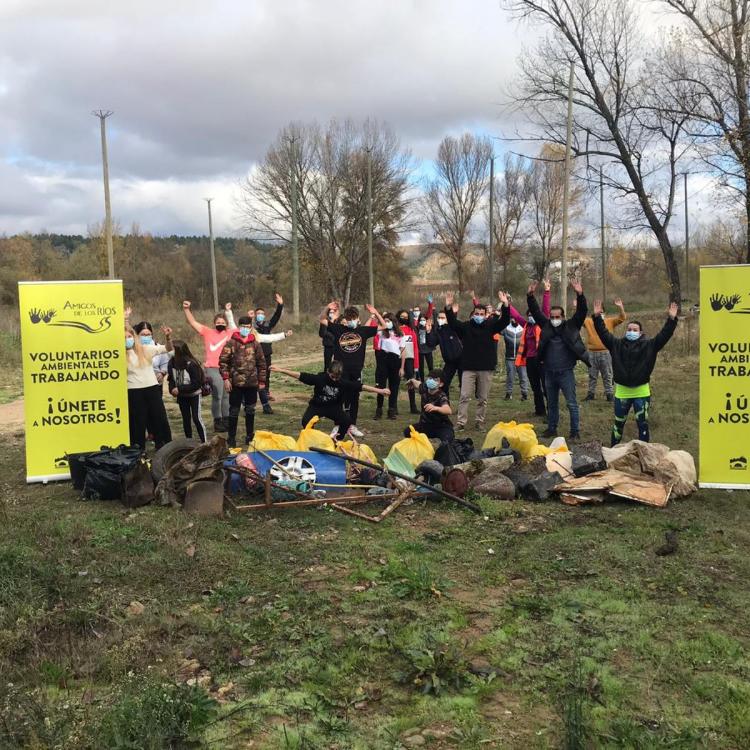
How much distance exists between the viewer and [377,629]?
434 centimetres

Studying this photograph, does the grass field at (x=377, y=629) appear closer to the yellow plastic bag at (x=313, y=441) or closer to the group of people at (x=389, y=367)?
the yellow plastic bag at (x=313, y=441)

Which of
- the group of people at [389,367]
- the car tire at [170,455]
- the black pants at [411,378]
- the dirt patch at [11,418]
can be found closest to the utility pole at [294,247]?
the dirt patch at [11,418]

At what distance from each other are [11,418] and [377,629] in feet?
36.9

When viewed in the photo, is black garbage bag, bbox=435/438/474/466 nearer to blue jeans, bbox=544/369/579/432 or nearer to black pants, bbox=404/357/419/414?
blue jeans, bbox=544/369/579/432

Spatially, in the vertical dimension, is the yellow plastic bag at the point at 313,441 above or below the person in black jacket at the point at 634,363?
below

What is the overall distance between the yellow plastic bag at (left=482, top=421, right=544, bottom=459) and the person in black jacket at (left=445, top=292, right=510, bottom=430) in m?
2.36

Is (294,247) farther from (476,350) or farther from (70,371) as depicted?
(70,371)

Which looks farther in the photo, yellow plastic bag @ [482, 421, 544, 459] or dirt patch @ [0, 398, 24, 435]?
dirt patch @ [0, 398, 24, 435]

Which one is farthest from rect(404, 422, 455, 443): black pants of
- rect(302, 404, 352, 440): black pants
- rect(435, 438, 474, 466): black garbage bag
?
rect(302, 404, 352, 440): black pants

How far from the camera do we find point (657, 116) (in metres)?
20.6

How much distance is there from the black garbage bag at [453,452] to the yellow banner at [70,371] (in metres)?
3.93

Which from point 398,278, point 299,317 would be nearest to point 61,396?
point 299,317

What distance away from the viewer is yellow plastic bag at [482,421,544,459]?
8.09 metres

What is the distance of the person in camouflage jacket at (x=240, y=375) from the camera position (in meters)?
9.52
